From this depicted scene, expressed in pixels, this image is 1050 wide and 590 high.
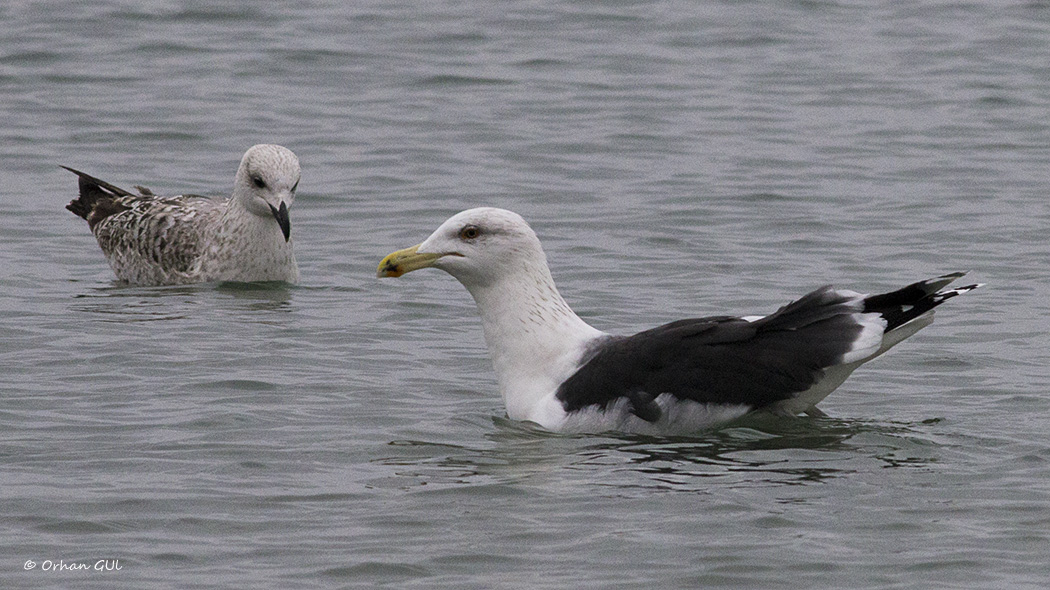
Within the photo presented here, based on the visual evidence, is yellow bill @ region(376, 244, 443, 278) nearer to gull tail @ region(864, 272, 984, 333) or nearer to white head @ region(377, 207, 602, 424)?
white head @ region(377, 207, 602, 424)

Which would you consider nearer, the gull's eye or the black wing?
the black wing

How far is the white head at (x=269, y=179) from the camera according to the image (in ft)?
43.2

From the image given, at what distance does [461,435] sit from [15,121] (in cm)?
1030

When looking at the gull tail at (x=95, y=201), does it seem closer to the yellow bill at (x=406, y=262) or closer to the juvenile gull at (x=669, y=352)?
the yellow bill at (x=406, y=262)

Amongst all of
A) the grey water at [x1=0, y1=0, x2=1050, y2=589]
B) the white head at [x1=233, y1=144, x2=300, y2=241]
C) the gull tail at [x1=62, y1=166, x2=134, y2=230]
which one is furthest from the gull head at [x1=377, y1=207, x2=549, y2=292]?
the gull tail at [x1=62, y1=166, x2=134, y2=230]

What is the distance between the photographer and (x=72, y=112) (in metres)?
18.6

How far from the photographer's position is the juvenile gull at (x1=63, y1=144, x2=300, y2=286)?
43.4 ft

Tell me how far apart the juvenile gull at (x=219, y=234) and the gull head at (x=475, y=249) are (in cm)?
349

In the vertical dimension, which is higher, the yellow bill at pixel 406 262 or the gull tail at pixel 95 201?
the yellow bill at pixel 406 262

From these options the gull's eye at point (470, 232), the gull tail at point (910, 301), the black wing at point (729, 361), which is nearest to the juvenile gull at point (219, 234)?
the gull's eye at point (470, 232)

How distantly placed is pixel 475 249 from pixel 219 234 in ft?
14.7

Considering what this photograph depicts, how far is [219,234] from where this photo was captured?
1345 centimetres

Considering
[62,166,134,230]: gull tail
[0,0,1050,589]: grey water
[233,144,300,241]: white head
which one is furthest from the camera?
[62,166,134,230]: gull tail

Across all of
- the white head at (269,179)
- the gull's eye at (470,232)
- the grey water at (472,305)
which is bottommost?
the grey water at (472,305)
